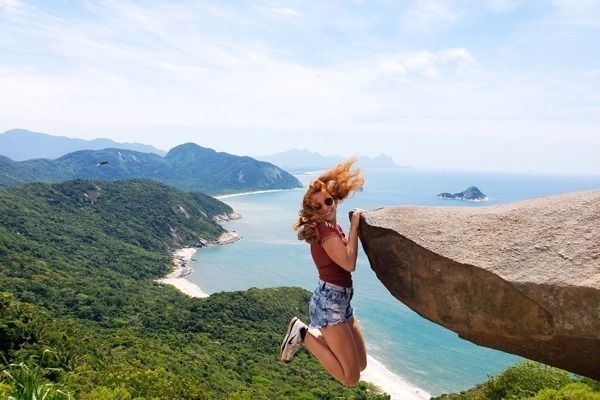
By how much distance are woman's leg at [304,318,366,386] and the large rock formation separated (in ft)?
2.32

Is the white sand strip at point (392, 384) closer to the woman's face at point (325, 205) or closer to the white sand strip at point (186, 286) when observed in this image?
the white sand strip at point (186, 286)

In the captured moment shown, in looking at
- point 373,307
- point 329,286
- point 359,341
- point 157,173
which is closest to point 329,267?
point 329,286

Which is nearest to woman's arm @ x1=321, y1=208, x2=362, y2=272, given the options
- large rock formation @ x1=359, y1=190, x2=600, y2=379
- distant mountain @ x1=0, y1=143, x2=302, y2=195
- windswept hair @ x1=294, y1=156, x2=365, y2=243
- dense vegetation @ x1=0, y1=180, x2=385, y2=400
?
windswept hair @ x1=294, y1=156, x2=365, y2=243

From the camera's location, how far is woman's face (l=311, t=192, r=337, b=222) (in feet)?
13.4

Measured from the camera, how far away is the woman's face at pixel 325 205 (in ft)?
13.4

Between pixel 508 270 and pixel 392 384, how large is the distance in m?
32.2

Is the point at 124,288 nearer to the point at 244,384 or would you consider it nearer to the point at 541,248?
the point at 244,384

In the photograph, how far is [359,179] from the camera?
14.4ft

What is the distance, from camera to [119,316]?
39.5m

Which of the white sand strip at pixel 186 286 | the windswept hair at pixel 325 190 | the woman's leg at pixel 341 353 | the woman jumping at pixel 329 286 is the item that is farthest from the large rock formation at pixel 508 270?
the white sand strip at pixel 186 286

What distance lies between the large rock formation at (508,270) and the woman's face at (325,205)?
442 mm

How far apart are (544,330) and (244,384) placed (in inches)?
1002

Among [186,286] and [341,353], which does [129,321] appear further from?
[341,353]

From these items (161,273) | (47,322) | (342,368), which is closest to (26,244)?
(161,273)
